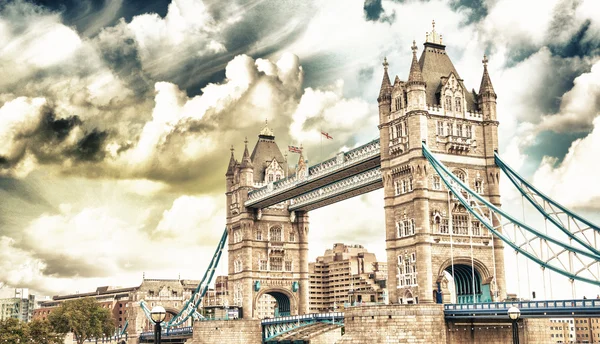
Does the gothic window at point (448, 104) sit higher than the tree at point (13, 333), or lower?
higher

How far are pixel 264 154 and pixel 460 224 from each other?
124 ft

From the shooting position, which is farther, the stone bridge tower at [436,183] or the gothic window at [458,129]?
the gothic window at [458,129]

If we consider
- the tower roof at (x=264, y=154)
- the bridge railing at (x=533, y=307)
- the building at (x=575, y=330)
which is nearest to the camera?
the bridge railing at (x=533, y=307)

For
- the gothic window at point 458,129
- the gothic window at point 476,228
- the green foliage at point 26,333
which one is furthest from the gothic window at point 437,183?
the green foliage at point 26,333

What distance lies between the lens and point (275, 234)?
9356 cm

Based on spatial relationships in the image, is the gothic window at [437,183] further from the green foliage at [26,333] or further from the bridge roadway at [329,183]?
the green foliage at [26,333]

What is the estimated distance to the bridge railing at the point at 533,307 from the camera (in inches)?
1807

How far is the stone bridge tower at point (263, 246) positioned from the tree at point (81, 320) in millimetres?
45946

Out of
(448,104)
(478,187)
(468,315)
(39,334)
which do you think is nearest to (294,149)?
(448,104)

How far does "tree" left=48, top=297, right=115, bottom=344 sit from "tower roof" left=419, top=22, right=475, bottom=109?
83.5 meters

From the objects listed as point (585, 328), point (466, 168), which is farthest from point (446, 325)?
Answer: point (585, 328)

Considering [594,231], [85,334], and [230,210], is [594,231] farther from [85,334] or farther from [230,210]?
[85,334]

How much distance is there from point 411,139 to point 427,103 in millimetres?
3473

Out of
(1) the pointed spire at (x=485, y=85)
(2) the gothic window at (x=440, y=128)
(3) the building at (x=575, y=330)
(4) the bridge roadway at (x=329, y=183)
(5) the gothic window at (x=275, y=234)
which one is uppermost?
(1) the pointed spire at (x=485, y=85)
